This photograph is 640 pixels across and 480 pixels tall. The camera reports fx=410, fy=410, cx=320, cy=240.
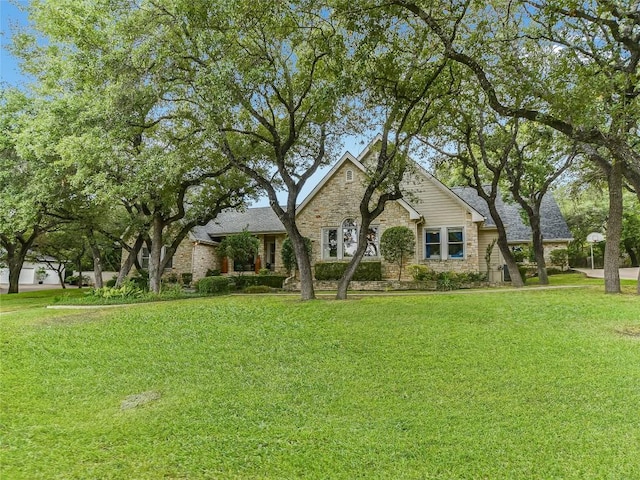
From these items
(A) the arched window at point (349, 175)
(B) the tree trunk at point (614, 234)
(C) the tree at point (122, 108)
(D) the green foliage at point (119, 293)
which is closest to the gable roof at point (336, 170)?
(A) the arched window at point (349, 175)

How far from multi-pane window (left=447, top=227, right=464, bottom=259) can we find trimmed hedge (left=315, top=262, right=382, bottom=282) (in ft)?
12.8

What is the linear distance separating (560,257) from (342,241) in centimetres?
1445

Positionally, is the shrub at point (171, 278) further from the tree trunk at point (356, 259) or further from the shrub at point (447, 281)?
the shrub at point (447, 281)

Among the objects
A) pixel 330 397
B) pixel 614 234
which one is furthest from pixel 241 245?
pixel 330 397

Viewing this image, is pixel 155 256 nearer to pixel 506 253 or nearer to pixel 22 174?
pixel 22 174

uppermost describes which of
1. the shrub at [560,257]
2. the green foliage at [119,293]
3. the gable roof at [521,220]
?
the gable roof at [521,220]

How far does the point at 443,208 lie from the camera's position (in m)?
22.0

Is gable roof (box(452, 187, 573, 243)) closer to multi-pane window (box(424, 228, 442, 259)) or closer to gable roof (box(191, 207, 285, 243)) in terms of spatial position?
multi-pane window (box(424, 228, 442, 259))

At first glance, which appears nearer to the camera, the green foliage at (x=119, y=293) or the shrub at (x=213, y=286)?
the green foliage at (x=119, y=293)

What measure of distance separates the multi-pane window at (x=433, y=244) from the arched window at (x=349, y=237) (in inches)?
152

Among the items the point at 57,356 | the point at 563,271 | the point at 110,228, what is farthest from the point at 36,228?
the point at 563,271

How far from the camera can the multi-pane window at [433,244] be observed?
22000 mm

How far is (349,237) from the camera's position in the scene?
22.8 meters

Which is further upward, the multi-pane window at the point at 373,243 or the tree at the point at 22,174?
the tree at the point at 22,174
